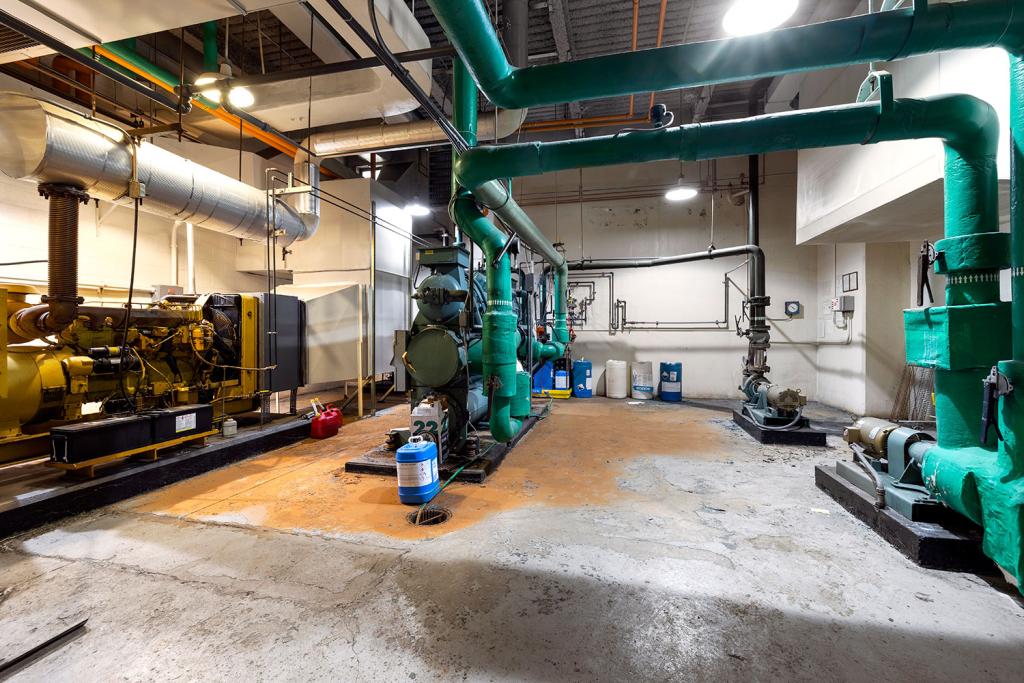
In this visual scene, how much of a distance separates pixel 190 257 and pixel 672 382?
7.81 meters

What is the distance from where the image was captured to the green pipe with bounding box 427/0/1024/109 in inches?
65.7

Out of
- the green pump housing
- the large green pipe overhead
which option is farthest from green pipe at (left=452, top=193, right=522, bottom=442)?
the large green pipe overhead

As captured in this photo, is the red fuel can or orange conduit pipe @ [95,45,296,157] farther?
the red fuel can

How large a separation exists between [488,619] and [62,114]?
170 inches

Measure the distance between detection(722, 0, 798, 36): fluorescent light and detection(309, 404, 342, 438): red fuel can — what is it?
16.5ft

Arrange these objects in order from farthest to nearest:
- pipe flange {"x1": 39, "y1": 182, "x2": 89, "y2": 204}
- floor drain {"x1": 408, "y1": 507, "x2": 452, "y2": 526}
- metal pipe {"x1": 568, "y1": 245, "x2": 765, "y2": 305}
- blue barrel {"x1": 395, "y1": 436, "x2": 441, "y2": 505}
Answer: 1. metal pipe {"x1": 568, "y1": 245, "x2": 765, "y2": 305}
2. pipe flange {"x1": 39, "y1": 182, "x2": 89, "y2": 204}
3. blue barrel {"x1": 395, "y1": 436, "x2": 441, "y2": 505}
4. floor drain {"x1": 408, "y1": 507, "x2": 452, "y2": 526}

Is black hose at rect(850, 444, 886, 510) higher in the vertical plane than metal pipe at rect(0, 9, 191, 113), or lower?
lower

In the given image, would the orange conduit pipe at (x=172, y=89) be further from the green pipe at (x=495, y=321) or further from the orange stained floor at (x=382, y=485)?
the orange stained floor at (x=382, y=485)

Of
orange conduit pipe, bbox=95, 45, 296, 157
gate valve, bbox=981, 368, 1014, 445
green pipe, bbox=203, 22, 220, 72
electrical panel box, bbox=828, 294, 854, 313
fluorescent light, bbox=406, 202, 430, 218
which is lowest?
gate valve, bbox=981, 368, 1014, 445

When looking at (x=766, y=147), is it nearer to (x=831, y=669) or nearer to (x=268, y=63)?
(x=831, y=669)

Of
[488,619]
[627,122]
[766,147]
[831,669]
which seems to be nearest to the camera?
[831,669]

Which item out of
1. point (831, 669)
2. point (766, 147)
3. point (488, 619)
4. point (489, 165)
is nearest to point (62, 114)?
point (489, 165)

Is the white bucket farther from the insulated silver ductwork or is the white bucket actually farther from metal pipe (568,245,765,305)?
the insulated silver ductwork

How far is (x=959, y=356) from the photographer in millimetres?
1946
